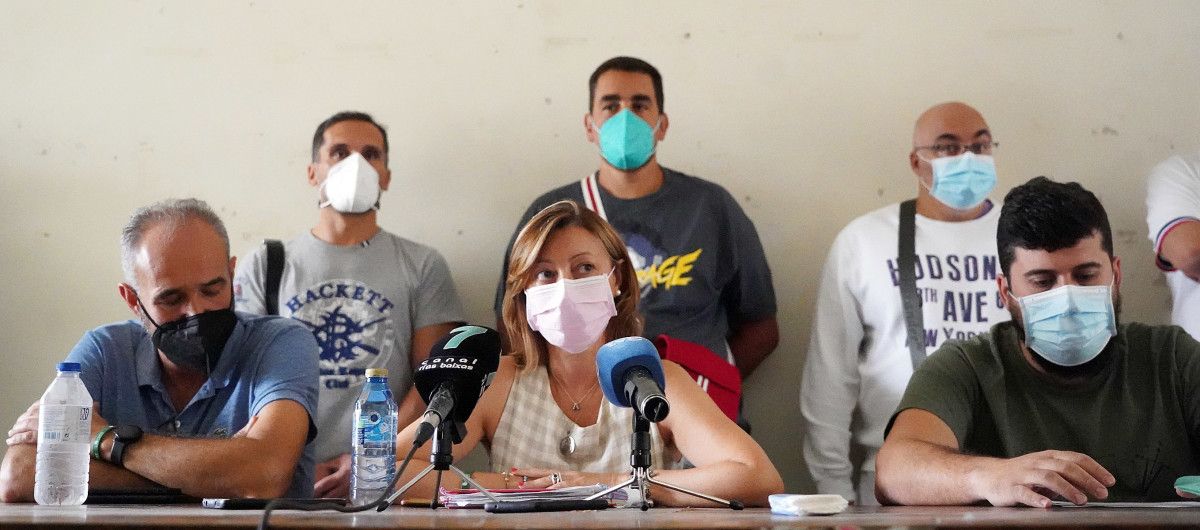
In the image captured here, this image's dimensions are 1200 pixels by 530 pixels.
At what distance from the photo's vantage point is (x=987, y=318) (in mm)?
3354

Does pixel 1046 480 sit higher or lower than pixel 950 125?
lower

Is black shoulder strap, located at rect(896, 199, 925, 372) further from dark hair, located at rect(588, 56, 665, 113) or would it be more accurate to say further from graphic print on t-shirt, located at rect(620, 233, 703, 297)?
dark hair, located at rect(588, 56, 665, 113)

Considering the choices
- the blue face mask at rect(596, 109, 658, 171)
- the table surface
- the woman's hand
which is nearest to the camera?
the table surface

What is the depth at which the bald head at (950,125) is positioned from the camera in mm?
3518

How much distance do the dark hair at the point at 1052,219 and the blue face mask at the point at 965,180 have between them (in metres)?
1.02

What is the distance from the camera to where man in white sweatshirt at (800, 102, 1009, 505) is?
3387 millimetres

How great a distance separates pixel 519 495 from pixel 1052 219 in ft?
4.07

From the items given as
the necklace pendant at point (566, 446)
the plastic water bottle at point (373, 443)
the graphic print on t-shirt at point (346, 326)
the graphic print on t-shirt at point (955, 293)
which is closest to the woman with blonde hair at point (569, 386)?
the necklace pendant at point (566, 446)

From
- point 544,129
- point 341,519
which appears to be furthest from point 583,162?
point 341,519

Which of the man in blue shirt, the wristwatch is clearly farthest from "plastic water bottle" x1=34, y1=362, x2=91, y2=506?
the man in blue shirt

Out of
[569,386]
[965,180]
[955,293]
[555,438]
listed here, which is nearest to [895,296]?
[955,293]

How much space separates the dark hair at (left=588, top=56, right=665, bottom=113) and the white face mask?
2.37ft

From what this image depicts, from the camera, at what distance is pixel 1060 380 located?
7.68ft

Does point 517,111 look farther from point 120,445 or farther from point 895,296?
point 120,445
